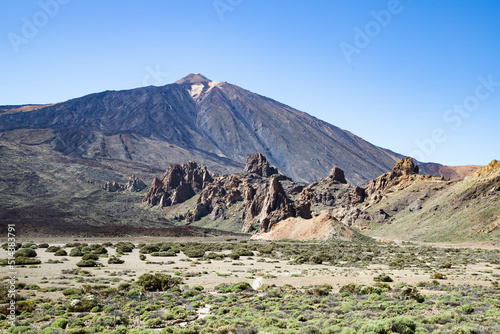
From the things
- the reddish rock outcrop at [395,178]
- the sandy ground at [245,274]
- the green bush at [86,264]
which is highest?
the reddish rock outcrop at [395,178]

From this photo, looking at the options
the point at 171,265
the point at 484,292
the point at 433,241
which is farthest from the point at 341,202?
the point at 484,292

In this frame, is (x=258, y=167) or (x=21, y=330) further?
(x=258, y=167)

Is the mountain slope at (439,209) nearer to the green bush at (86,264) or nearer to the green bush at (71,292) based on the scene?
the green bush at (86,264)

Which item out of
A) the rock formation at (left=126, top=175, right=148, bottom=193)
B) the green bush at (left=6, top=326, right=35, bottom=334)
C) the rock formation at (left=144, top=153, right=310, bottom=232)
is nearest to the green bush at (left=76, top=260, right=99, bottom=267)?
the green bush at (left=6, top=326, right=35, bottom=334)

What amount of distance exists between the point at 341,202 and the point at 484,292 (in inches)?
3860

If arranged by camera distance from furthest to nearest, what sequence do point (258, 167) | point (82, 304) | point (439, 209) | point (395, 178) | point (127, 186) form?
point (127, 186)
point (258, 167)
point (395, 178)
point (439, 209)
point (82, 304)

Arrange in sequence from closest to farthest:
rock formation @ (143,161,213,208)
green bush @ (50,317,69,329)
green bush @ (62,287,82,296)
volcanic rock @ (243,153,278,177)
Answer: green bush @ (50,317,69,329) < green bush @ (62,287,82,296) < volcanic rock @ (243,153,278,177) < rock formation @ (143,161,213,208)

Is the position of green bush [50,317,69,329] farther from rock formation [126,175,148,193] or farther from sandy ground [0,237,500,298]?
rock formation [126,175,148,193]

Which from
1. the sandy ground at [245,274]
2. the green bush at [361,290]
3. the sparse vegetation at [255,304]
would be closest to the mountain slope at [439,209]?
the sandy ground at [245,274]

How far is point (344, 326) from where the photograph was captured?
15.6 m

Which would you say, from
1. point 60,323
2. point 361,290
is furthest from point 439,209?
point 60,323

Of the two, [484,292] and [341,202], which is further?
[341,202]

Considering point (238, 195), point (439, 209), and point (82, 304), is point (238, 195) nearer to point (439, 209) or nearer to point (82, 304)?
point (439, 209)

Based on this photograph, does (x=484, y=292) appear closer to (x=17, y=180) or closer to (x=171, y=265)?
(x=171, y=265)
